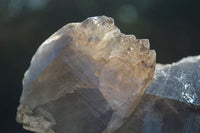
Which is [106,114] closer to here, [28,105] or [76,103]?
[76,103]

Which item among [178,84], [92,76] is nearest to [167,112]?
[178,84]

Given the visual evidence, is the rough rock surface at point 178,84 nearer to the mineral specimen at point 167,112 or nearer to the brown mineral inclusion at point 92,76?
the mineral specimen at point 167,112

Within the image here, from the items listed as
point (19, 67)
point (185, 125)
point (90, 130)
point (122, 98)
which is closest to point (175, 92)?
point (185, 125)

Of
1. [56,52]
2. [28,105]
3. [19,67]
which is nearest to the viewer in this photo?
[56,52]

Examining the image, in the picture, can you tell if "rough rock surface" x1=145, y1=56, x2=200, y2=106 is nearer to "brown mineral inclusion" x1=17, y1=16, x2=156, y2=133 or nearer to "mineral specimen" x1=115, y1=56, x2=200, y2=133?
"mineral specimen" x1=115, y1=56, x2=200, y2=133

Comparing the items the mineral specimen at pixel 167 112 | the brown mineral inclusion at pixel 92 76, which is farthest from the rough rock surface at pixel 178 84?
the brown mineral inclusion at pixel 92 76

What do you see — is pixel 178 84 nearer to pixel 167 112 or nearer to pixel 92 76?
pixel 167 112
